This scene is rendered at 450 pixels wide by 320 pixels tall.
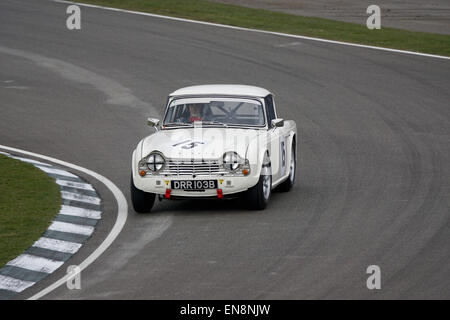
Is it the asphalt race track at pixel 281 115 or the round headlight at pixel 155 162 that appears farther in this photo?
the round headlight at pixel 155 162

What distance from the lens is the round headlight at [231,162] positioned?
43.2ft

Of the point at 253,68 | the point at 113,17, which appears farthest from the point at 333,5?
the point at 253,68

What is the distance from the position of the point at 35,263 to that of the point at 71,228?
66.9 inches

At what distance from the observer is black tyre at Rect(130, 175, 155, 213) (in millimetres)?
13383

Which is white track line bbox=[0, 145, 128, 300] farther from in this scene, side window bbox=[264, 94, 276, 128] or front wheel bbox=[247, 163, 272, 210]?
side window bbox=[264, 94, 276, 128]

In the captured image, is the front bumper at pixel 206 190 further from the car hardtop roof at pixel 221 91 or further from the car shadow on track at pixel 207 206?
the car hardtop roof at pixel 221 91

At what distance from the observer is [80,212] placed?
13789 mm

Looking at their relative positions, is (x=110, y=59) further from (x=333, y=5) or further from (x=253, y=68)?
(x=333, y=5)

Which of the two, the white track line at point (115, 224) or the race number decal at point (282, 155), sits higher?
the race number decal at point (282, 155)

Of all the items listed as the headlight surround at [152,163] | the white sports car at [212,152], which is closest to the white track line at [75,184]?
the white sports car at [212,152]

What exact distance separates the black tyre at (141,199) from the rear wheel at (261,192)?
132cm

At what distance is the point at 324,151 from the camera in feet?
59.2

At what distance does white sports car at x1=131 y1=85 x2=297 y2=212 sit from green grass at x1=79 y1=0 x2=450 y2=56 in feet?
47.8

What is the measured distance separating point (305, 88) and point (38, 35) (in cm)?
967
